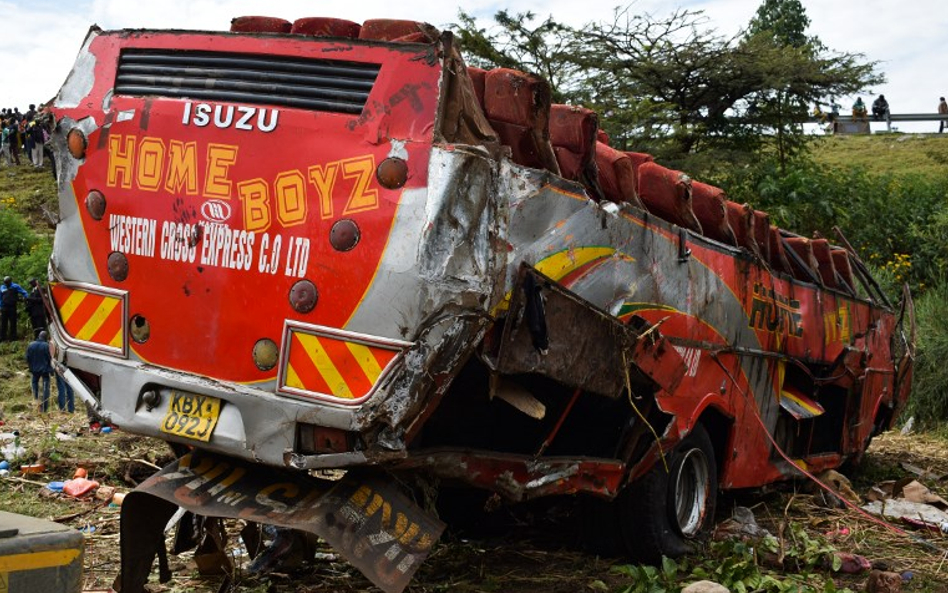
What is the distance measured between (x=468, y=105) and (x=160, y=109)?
4.64 feet

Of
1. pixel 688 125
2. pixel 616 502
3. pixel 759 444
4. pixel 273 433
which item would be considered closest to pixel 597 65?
pixel 688 125

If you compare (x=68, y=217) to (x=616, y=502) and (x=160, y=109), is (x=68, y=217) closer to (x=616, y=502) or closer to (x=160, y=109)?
(x=160, y=109)

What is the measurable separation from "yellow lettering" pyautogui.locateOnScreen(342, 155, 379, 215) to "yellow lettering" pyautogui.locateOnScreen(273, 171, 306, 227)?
212 mm

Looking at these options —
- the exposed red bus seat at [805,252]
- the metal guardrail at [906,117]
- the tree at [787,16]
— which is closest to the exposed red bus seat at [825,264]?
the exposed red bus seat at [805,252]

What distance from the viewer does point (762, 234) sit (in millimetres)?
7848

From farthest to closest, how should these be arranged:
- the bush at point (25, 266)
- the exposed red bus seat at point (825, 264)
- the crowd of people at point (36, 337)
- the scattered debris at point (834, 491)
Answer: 1. the bush at point (25, 266)
2. the crowd of people at point (36, 337)
3. the exposed red bus seat at point (825, 264)
4. the scattered debris at point (834, 491)

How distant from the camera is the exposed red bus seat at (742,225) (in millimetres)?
7305

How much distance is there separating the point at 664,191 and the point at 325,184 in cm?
242

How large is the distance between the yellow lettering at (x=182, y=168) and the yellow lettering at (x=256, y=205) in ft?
0.90

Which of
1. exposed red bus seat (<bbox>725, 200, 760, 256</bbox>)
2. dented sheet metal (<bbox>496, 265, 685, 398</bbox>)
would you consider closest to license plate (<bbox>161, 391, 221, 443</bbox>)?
dented sheet metal (<bbox>496, 265, 685, 398</bbox>)

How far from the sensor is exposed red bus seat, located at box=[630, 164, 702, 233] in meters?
6.34

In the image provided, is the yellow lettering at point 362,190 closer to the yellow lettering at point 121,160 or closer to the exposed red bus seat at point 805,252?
the yellow lettering at point 121,160

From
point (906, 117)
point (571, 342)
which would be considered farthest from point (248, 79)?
point (906, 117)

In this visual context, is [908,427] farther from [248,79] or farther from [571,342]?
[248,79]
